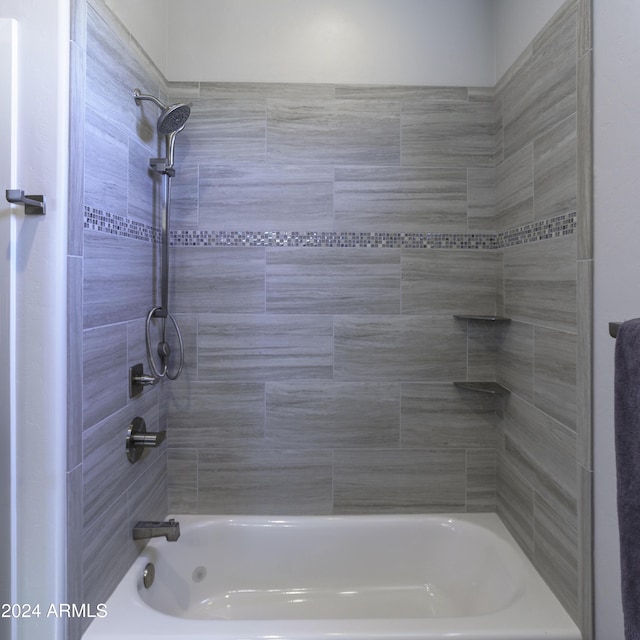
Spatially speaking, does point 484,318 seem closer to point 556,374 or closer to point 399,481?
point 556,374

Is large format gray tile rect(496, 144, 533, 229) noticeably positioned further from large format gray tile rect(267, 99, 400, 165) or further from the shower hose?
the shower hose

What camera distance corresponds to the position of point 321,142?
6.38 feet

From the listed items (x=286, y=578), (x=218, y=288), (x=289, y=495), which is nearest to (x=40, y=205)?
(x=218, y=288)

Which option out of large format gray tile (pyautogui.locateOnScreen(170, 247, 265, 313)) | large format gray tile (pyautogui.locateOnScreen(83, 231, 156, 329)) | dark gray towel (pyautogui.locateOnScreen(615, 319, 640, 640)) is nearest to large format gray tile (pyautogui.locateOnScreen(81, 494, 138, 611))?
large format gray tile (pyautogui.locateOnScreen(83, 231, 156, 329))

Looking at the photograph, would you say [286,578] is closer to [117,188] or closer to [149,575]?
[149,575]

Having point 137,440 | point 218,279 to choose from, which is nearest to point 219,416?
point 137,440

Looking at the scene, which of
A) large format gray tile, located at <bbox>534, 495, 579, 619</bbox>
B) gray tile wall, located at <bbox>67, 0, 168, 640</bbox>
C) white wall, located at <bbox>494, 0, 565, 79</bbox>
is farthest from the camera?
white wall, located at <bbox>494, 0, 565, 79</bbox>

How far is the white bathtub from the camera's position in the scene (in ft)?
5.70

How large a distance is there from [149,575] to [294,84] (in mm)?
2007

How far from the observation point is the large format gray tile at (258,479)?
1.97 metres

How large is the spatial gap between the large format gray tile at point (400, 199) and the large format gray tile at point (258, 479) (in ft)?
3.38

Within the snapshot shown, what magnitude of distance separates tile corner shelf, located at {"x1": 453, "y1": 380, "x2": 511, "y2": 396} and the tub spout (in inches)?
49.8

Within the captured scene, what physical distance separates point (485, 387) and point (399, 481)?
55 centimetres

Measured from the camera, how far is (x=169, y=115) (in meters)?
1.65
